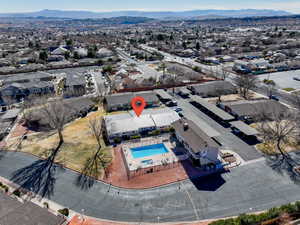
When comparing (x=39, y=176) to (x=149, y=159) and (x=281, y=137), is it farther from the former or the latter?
(x=281, y=137)

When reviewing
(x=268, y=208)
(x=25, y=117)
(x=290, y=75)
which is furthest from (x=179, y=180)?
(x=290, y=75)

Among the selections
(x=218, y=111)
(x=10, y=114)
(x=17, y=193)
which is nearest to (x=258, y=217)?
(x=17, y=193)

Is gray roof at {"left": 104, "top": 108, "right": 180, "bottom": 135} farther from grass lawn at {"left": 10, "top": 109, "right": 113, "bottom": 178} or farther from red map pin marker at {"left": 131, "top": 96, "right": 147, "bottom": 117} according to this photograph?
grass lawn at {"left": 10, "top": 109, "right": 113, "bottom": 178}

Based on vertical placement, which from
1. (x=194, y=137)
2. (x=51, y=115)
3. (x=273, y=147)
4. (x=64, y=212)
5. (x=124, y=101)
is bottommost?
(x=64, y=212)

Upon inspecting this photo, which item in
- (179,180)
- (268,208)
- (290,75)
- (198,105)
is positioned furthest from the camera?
(290,75)

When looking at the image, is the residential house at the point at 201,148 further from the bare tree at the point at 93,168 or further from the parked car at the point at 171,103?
the parked car at the point at 171,103

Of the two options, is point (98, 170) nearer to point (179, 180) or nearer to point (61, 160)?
point (61, 160)

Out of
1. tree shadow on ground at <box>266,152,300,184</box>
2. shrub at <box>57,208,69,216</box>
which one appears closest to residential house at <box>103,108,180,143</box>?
shrub at <box>57,208,69,216</box>
